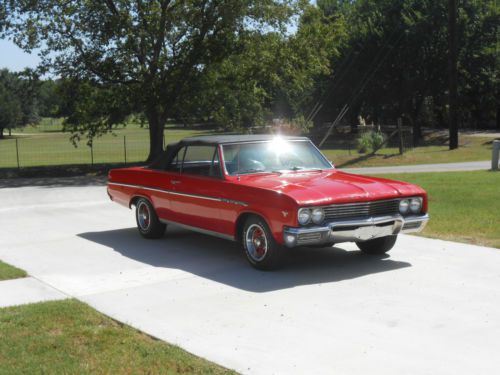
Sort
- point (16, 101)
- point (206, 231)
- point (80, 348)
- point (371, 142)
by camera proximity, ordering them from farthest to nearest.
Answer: point (16, 101) → point (371, 142) → point (206, 231) → point (80, 348)

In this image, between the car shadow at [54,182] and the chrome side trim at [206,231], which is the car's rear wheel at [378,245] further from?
the car shadow at [54,182]

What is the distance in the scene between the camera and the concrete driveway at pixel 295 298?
200 inches

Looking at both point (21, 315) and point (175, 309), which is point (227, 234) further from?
point (21, 315)

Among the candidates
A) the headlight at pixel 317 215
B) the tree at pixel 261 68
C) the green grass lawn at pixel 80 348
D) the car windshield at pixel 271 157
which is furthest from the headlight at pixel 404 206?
the tree at pixel 261 68

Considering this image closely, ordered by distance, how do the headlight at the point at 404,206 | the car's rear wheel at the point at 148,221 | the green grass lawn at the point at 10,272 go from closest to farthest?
the green grass lawn at the point at 10,272, the headlight at the point at 404,206, the car's rear wheel at the point at 148,221

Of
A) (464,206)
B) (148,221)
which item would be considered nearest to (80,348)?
(148,221)

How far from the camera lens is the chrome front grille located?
7430mm

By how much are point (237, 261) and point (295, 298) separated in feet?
6.21

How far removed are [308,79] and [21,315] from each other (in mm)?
22412

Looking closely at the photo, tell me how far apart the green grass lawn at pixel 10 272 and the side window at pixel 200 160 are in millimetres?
2502

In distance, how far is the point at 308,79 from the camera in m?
27.5

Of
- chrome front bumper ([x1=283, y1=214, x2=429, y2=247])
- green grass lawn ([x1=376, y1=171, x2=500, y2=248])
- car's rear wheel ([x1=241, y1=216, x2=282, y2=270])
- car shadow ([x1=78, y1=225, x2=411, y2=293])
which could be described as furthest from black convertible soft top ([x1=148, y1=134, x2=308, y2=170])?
green grass lawn ([x1=376, y1=171, x2=500, y2=248])

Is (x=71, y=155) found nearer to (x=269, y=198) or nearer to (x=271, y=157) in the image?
(x=271, y=157)

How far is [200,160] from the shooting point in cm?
936
